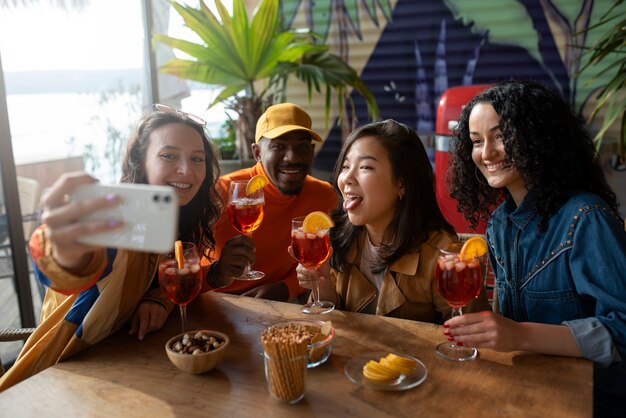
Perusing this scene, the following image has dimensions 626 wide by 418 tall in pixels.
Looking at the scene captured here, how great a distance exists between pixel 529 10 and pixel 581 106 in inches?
32.4

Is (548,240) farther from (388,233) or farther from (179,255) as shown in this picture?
(179,255)

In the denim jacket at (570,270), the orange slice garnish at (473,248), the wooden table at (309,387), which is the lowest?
the wooden table at (309,387)

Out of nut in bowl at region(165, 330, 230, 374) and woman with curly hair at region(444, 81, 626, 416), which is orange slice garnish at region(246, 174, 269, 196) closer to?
nut in bowl at region(165, 330, 230, 374)

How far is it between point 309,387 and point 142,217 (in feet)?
2.31

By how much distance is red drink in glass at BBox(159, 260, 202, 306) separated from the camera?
4.78ft

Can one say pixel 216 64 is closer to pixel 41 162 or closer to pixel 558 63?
pixel 41 162

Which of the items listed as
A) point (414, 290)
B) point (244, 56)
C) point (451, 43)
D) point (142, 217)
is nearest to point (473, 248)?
point (414, 290)

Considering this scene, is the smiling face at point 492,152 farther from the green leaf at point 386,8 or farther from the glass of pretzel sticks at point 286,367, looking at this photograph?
the green leaf at point 386,8

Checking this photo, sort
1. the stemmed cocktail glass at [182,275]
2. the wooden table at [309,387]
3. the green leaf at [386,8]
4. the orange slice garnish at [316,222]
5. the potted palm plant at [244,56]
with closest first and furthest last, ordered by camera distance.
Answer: the wooden table at [309,387] < the stemmed cocktail glass at [182,275] < the orange slice garnish at [316,222] < the potted palm plant at [244,56] < the green leaf at [386,8]

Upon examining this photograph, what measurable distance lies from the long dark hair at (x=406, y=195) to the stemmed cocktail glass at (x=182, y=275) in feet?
2.24

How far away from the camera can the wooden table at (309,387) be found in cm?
118

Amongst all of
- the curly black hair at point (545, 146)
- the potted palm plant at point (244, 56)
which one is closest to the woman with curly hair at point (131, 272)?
the curly black hair at point (545, 146)

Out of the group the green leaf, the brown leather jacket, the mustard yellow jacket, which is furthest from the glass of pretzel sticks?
the green leaf

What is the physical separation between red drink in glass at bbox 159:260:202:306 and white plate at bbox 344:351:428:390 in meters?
0.49
